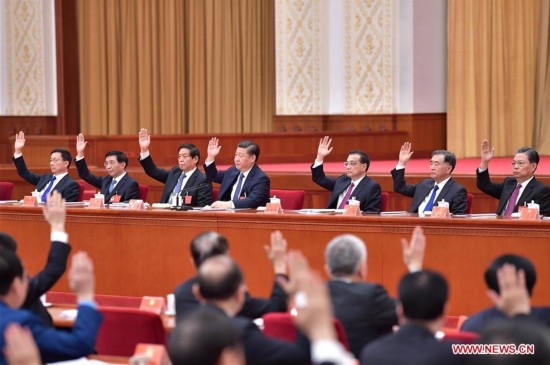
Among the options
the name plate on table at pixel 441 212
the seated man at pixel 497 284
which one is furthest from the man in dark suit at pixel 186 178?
the seated man at pixel 497 284

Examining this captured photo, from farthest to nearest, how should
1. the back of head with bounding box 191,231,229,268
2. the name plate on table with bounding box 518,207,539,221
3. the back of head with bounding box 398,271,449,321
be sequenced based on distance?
the name plate on table with bounding box 518,207,539,221
the back of head with bounding box 191,231,229,268
the back of head with bounding box 398,271,449,321

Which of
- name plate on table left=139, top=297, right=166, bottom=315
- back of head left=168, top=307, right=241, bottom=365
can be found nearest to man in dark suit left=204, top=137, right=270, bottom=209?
name plate on table left=139, top=297, right=166, bottom=315

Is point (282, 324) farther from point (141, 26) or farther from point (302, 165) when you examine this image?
point (141, 26)

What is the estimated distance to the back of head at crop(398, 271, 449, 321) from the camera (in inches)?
122

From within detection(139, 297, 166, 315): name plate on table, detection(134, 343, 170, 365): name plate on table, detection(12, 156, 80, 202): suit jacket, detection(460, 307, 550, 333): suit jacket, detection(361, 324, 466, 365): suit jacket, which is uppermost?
detection(12, 156, 80, 202): suit jacket

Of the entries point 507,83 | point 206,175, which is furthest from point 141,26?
point 206,175

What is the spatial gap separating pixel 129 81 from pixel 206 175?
646cm

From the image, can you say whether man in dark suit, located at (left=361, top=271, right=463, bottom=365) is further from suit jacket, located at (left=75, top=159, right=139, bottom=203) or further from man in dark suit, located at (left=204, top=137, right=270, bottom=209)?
suit jacket, located at (left=75, top=159, right=139, bottom=203)

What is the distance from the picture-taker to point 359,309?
3.86 meters

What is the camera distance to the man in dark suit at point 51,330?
11.1ft

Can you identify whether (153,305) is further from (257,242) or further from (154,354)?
(257,242)

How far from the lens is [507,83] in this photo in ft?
41.7

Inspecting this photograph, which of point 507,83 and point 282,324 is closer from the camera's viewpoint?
point 282,324

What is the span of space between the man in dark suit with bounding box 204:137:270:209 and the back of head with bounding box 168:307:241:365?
5.41m
